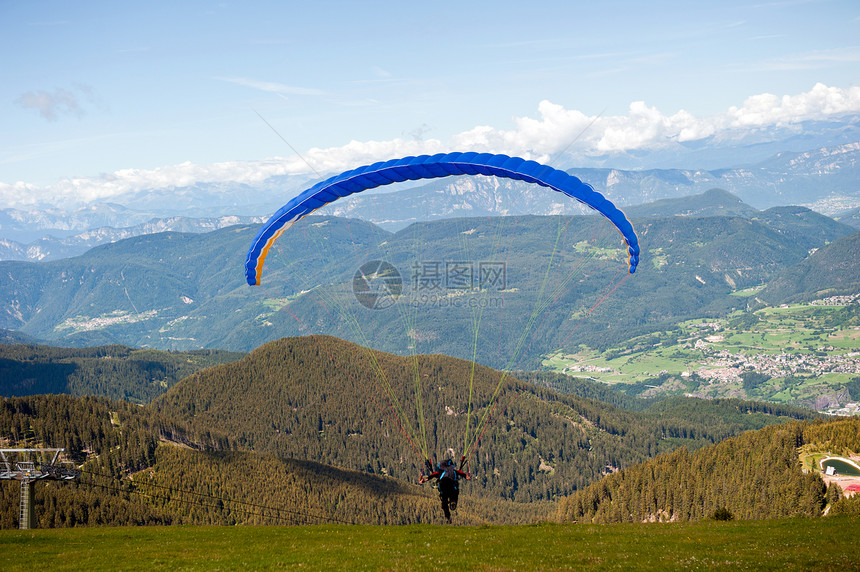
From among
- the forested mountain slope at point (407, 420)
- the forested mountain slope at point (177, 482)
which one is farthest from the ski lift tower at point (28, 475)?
the forested mountain slope at point (407, 420)

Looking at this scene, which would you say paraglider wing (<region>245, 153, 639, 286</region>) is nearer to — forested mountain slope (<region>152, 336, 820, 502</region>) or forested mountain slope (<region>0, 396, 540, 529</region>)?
forested mountain slope (<region>0, 396, 540, 529</region>)

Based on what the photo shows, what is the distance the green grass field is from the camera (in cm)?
2055

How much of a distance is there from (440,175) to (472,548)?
19.5 m

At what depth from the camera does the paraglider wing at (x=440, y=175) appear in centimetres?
3000

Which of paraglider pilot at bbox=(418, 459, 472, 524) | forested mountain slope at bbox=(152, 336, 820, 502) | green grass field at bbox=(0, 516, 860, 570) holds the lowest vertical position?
forested mountain slope at bbox=(152, 336, 820, 502)

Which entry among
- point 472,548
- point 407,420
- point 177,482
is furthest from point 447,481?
point 407,420

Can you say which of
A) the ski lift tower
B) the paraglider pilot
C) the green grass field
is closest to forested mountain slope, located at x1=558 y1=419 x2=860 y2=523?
the green grass field

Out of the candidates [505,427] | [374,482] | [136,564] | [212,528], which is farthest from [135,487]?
[505,427]

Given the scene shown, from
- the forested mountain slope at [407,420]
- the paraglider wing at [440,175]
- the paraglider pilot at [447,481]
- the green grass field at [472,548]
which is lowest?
the forested mountain slope at [407,420]

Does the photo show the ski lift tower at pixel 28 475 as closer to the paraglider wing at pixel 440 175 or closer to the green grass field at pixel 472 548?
the green grass field at pixel 472 548

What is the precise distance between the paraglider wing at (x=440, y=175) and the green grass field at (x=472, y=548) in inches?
586

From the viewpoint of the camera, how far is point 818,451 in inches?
2795

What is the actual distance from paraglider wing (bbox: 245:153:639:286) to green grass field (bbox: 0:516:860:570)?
1488 centimetres

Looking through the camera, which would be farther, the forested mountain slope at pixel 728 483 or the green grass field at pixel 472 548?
the forested mountain slope at pixel 728 483
